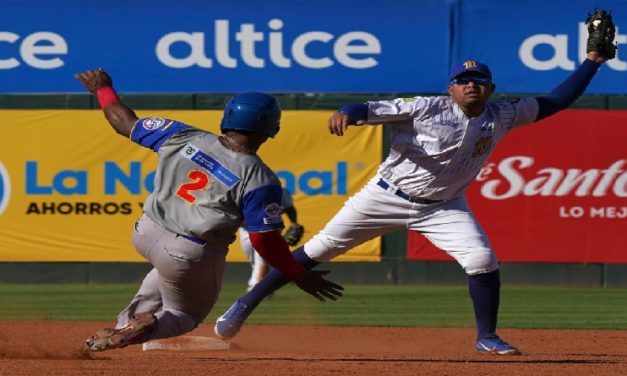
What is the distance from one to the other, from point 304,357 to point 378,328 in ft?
8.21

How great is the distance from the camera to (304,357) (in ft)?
22.1

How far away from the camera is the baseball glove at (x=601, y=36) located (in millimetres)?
7184

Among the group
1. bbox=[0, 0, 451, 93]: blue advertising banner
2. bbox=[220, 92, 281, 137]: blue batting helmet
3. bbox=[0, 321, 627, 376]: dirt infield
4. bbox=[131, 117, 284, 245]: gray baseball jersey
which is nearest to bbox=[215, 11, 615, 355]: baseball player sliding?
bbox=[0, 321, 627, 376]: dirt infield

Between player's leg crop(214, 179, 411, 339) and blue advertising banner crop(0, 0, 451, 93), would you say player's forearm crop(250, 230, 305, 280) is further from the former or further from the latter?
blue advertising banner crop(0, 0, 451, 93)

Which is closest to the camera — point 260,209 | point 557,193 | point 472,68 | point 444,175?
point 260,209

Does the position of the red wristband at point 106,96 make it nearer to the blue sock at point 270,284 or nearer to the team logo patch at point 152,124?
the team logo patch at point 152,124

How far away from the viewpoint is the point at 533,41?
42.9 feet

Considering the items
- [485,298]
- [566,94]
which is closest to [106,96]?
[485,298]

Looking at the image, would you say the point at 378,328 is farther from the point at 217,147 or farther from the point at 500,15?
the point at 500,15

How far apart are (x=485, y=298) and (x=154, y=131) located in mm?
2190

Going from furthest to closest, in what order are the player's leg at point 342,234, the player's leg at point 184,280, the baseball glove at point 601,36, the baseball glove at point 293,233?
the baseball glove at point 293,233 → the baseball glove at point 601,36 → the player's leg at point 342,234 → the player's leg at point 184,280

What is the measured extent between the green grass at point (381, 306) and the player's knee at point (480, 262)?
2822 mm

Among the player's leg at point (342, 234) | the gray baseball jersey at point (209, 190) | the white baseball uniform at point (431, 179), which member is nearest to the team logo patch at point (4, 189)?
the player's leg at point (342, 234)

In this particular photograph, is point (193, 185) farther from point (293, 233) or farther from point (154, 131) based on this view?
point (293, 233)
